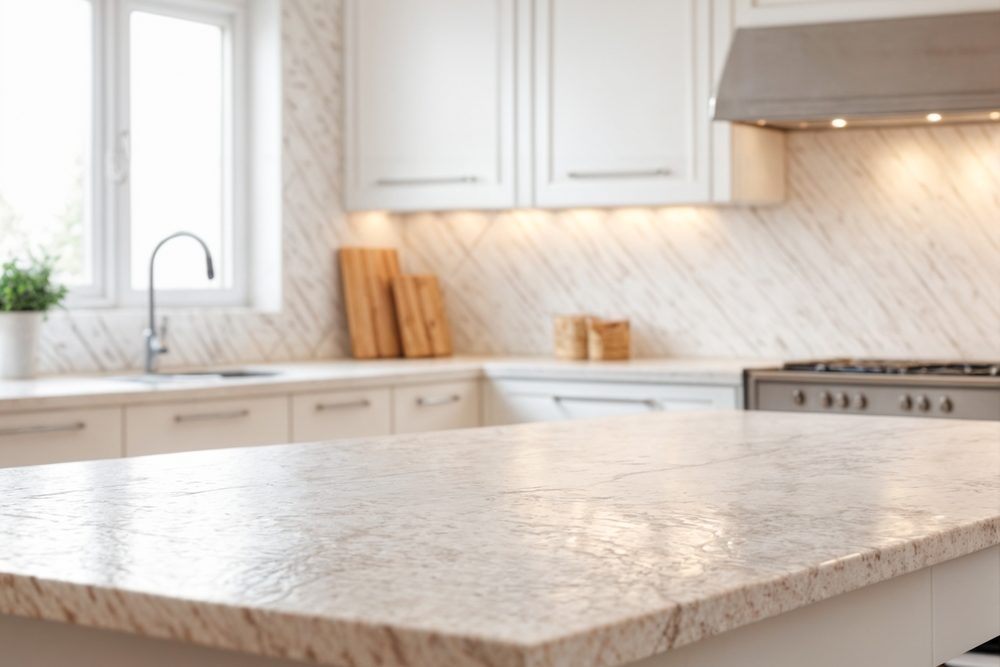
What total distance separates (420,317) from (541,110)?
91 cm

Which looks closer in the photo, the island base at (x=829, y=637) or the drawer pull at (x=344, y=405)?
the island base at (x=829, y=637)

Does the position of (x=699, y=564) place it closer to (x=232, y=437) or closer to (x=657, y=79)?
(x=232, y=437)

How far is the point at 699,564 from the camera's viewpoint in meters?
1.25

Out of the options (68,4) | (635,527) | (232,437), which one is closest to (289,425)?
(232,437)

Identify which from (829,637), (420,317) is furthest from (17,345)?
(829,637)

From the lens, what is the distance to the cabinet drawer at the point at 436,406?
448 centimetres

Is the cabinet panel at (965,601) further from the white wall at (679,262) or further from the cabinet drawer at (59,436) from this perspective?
the white wall at (679,262)

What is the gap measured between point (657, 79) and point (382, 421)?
4.57 feet

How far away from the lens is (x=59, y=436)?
348 centimetres

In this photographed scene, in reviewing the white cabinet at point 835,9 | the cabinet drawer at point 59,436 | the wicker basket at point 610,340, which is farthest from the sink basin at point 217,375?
the white cabinet at point 835,9

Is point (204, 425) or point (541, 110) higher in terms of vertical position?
point (541, 110)

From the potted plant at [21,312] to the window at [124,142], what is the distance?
0.26 metres

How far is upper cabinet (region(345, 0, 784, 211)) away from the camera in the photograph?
459 centimetres

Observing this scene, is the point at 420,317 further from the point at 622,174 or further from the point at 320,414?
the point at 320,414
